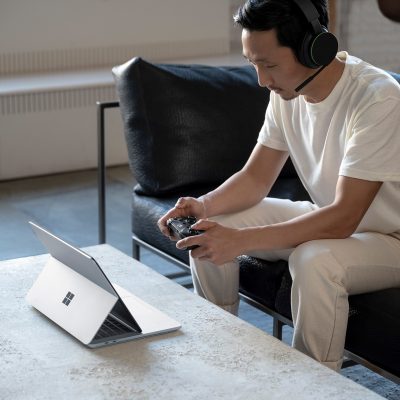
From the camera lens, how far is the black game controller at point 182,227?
6.24 feet

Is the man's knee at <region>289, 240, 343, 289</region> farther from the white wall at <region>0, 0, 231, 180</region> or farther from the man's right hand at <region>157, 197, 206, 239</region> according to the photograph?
the white wall at <region>0, 0, 231, 180</region>

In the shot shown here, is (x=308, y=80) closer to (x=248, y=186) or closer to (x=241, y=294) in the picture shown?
(x=248, y=186)

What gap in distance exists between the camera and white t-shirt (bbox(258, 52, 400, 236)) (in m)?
1.88

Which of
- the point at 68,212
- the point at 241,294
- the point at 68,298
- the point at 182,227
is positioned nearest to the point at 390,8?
the point at 68,212

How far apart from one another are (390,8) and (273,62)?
3.45 meters

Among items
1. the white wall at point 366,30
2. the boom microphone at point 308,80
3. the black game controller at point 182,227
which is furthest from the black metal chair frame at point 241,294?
the white wall at point 366,30

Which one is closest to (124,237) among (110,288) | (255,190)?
(255,190)

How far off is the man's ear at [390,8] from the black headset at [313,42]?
3406 millimetres

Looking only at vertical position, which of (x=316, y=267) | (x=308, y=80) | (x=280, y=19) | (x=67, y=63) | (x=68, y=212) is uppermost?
(x=280, y=19)

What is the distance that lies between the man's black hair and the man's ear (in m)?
3.41

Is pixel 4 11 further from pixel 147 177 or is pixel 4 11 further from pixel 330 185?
pixel 330 185

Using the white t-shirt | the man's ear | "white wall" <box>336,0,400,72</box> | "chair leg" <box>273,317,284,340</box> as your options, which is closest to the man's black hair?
the white t-shirt

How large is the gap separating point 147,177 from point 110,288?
1013 millimetres

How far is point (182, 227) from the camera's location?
1.95 meters
